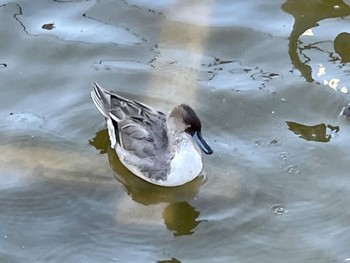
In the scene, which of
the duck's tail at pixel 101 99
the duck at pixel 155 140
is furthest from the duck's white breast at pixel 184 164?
the duck's tail at pixel 101 99

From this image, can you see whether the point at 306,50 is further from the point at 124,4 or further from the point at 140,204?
the point at 140,204

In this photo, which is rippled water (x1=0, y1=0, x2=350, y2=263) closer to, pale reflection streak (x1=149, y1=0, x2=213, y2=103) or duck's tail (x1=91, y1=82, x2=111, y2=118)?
pale reflection streak (x1=149, y1=0, x2=213, y2=103)

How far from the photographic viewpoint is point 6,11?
848 centimetres

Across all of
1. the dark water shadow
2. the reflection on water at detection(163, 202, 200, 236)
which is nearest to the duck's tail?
the reflection on water at detection(163, 202, 200, 236)

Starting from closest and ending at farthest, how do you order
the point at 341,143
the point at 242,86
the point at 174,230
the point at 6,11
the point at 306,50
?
the point at 174,230
the point at 341,143
the point at 242,86
the point at 306,50
the point at 6,11

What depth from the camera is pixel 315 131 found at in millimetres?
6793

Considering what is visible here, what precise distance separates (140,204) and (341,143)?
65.2 inches

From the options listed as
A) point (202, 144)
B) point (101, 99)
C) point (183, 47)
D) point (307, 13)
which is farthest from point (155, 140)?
point (307, 13)

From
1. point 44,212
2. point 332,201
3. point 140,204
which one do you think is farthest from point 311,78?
point 44,212

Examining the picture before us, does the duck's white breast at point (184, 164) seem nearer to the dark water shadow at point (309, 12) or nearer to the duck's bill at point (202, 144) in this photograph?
the duck's bill at point (202, 144)

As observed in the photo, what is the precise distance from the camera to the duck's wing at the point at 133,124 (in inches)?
249

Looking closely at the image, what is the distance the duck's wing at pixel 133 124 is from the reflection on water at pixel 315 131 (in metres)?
1.08

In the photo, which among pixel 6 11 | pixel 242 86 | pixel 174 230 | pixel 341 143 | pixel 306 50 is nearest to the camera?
pixel 174 230

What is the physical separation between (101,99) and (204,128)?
0.84 meters
